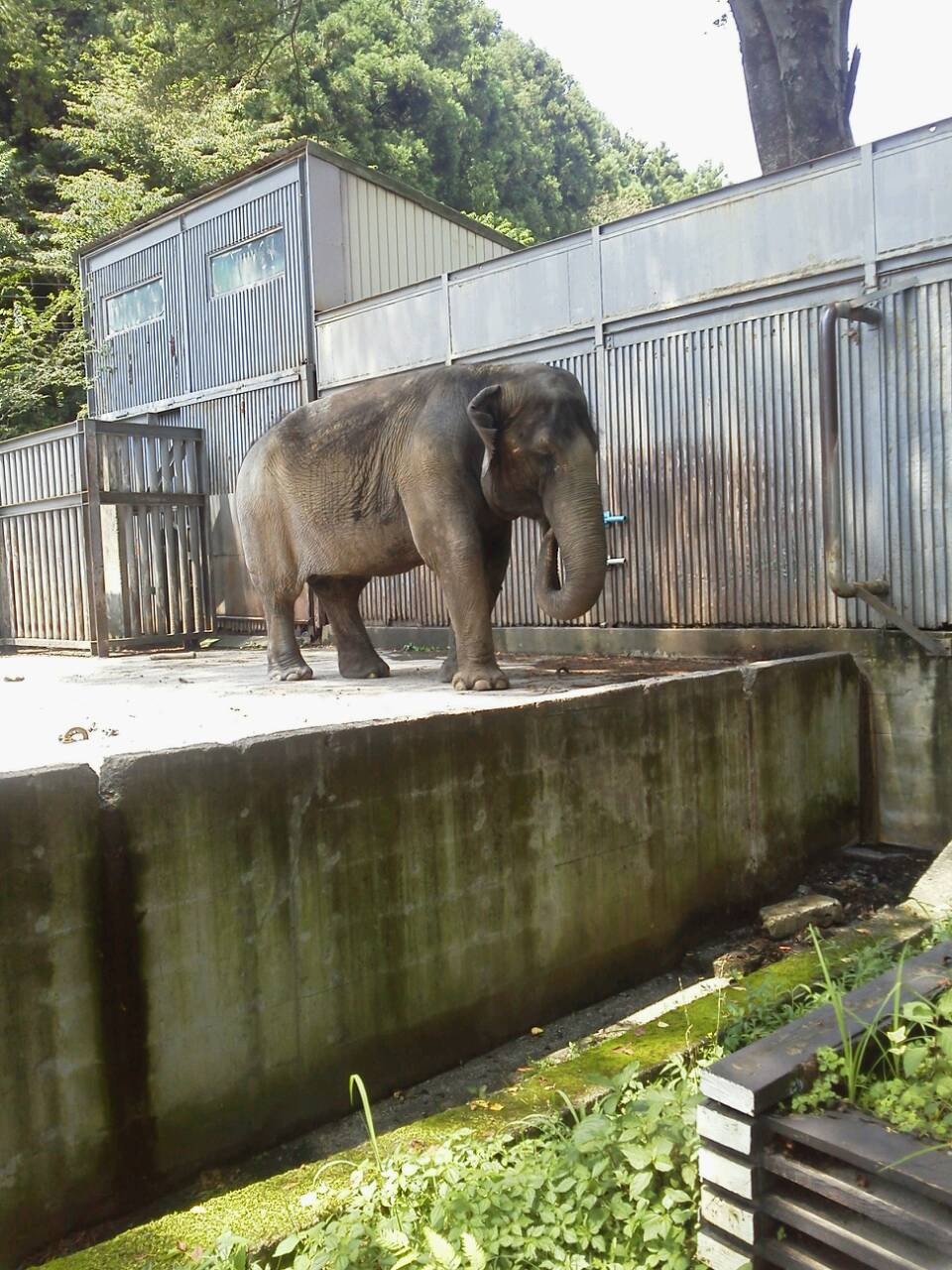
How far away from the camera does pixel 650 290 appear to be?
856cm

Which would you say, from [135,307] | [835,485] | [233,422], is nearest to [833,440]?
Answer: [835,485]

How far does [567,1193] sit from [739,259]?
711 cm

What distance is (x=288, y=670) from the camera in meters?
7.19

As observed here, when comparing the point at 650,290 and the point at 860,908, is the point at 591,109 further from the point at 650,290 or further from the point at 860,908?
A: the point at 860,908

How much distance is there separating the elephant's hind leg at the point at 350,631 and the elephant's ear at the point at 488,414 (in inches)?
73.4

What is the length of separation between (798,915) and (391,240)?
30.0ft

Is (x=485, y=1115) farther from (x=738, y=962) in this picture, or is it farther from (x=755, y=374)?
(x=755, y=374)

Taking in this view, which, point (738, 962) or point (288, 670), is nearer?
point (738, 962)

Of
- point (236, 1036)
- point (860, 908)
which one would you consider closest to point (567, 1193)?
point (236, 1036)

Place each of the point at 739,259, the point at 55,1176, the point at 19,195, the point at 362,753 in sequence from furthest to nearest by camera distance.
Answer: the point at 19,195, the point at 739,259, the point at 362,753, the point at 55,1176

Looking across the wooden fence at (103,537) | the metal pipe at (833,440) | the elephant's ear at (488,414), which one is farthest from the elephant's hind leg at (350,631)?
the wooden fence at (103,537)

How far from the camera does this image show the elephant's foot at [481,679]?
5.86m

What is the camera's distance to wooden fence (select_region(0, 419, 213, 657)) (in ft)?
36.8

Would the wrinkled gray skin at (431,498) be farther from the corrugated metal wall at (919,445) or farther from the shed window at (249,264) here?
the shed window at (249,264)
